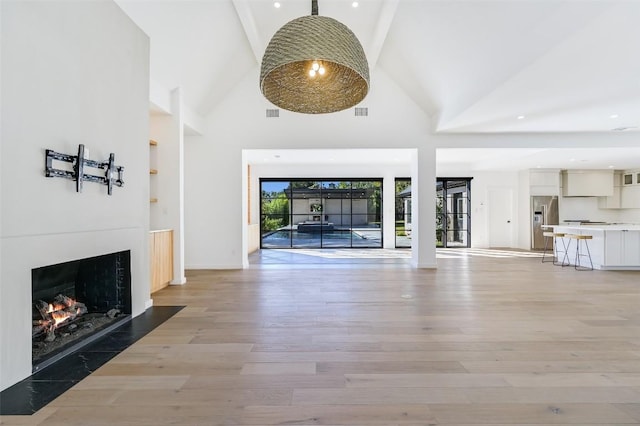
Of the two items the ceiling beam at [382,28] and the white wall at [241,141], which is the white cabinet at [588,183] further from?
the ceiling beam at [382,28]

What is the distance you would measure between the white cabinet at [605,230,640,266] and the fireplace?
323 inches

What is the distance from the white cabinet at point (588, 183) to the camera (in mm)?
9422

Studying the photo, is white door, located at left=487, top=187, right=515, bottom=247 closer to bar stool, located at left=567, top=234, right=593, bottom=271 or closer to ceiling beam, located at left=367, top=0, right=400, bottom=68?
bar stool, located at left=567, top=234, right=593, bottom=271

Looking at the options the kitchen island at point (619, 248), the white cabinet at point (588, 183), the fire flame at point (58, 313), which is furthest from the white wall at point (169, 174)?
the white cabinet at point (588, 183)

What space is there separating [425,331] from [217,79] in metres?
5.30

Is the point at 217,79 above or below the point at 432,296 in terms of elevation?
above

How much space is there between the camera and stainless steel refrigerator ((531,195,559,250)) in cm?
933

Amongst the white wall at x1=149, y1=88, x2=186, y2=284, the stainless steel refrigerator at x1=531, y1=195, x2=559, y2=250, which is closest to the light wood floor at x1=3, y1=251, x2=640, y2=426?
the white wall at x1=149, y1=88, x2=186, y2=284

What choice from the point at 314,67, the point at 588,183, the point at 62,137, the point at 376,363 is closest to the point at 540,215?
the point at 588,183

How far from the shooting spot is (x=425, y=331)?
2967 millimetres

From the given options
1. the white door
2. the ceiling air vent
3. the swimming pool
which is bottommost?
the swimming pool

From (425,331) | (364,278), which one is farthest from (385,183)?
(425,331)

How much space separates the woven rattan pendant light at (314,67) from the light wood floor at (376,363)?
2.13 m

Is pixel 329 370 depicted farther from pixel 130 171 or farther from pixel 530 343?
pixel 130 171
